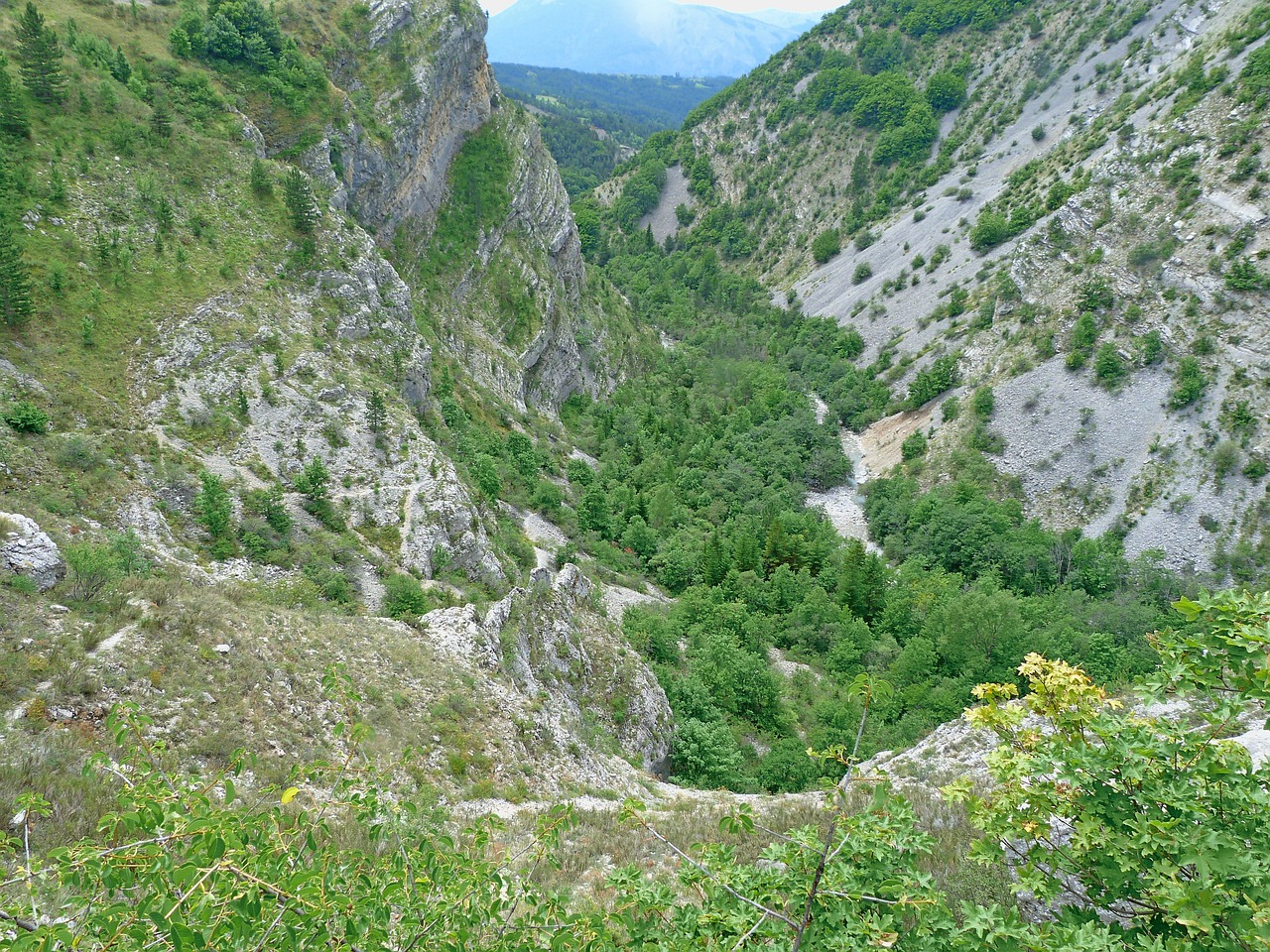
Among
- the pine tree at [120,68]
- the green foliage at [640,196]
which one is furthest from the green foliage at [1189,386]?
the green foliage at [640,196]

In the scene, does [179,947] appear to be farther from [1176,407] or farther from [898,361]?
[898,361]

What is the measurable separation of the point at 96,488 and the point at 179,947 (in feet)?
76.3

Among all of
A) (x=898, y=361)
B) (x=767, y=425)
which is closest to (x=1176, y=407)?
(x=898, y=361)

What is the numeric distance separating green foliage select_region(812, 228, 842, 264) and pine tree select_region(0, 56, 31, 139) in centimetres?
9286

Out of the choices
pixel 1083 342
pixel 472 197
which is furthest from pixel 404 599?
pixel 1083 342

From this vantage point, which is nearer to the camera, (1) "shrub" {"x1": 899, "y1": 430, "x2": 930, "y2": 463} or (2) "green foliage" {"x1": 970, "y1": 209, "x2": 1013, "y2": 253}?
(1) "shrub" {"x1": 899, "y1": 430, "x2": 930, "y2": 463}

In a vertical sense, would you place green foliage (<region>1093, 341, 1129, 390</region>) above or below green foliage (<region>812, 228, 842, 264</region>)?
below

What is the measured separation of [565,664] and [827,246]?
95.2 metres

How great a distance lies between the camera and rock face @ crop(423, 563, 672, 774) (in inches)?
696

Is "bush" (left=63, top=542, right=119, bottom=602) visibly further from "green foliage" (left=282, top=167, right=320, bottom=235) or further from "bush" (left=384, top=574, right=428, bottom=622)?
"green foliage" (left=282, top=167, right=320, bottom=235)

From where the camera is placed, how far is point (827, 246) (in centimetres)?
10062

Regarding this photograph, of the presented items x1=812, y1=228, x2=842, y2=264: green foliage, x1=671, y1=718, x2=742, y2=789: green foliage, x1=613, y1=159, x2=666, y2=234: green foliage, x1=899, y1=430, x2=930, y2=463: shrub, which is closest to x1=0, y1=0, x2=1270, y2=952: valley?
x1=671, y1=718, x2=742, y2=789: green foliage

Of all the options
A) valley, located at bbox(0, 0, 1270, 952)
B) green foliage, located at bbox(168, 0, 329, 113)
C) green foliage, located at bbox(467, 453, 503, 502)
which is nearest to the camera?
valley, located at bbox(0, 0, 1270, 952)

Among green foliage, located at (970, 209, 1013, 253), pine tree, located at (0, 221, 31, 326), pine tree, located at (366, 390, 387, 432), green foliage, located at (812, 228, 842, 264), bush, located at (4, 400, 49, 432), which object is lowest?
pine tree, located at (366, 390, 387, 432)
